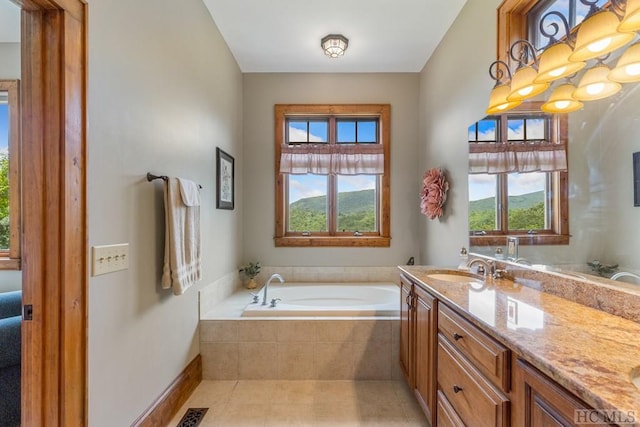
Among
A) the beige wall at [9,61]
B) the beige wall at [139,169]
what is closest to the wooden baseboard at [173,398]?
the beige wall at [139,169]

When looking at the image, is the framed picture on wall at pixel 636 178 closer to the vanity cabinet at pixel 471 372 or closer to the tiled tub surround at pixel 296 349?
the vanity cabinet at pixel 471 372

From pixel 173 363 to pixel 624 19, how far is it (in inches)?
105

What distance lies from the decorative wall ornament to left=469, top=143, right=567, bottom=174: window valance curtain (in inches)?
17.5

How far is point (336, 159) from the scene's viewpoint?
336 centimetres

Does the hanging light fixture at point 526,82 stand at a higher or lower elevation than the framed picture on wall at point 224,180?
higher

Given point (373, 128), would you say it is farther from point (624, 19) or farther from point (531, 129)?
point (624, 19)

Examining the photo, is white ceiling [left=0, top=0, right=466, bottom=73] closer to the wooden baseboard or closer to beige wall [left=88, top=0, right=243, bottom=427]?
beige wall [left=88, top=0, right=243, bottom=427]

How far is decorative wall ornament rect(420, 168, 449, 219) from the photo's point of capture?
2.62 meters

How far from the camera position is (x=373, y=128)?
11.5 ft

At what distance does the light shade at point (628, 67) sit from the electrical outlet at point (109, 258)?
214 cm

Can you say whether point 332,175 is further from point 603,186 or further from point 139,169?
point 603,186

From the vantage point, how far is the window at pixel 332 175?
3.36 m

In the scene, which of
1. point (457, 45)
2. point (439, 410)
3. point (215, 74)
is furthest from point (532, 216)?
point (215, 74)

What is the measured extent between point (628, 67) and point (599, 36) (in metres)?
0.15
